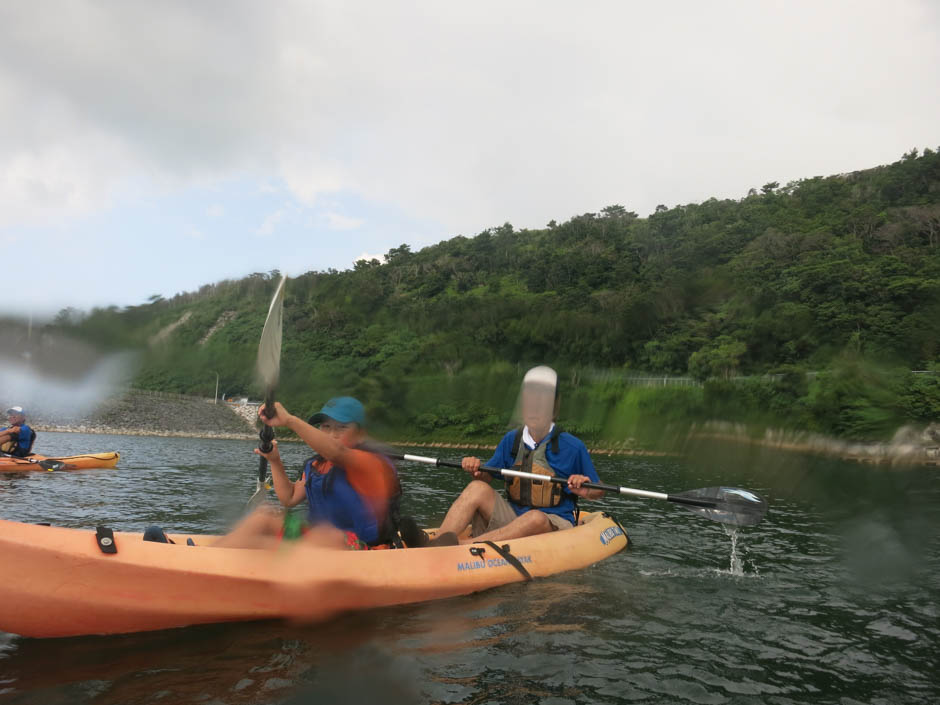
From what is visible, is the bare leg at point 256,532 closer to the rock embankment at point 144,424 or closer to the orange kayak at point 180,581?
the orange kayak at point 180,581

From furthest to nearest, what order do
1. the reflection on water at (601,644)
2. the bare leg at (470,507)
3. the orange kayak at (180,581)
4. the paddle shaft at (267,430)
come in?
1. the bare leg at (470,507)
2. the paddle shaft at (267,430)
3. the orange kayak at (180,581)
4. the reflection on water at (601,644)

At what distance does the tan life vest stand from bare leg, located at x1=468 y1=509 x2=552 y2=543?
0.19 m

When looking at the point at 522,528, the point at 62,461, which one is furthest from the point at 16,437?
the point at 522,528

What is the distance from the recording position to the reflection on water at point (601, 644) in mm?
3012

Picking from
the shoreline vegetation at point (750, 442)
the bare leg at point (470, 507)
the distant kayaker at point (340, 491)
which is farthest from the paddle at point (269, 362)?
the shoreline vegetation at point (750, 442)

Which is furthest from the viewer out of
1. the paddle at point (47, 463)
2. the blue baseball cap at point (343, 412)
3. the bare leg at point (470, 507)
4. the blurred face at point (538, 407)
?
the paddle at point (47, 463)

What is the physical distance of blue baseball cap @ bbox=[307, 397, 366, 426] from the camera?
3.95 m

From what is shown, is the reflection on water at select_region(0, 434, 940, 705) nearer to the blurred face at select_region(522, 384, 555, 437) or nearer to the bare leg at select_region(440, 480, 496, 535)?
the bare leg at select_region(440, 480, 496, 535)

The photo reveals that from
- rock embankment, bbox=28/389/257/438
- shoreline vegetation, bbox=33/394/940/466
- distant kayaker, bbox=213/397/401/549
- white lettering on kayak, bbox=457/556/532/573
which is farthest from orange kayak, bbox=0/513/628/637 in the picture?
rock embankment, bbox=28/389/257/438

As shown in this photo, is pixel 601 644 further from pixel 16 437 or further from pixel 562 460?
pixel 16 437

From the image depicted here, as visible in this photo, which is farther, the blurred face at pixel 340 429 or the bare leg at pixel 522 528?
the bare leg at pixel 522 528

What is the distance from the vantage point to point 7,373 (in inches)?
278

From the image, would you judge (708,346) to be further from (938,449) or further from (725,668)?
(725,668)

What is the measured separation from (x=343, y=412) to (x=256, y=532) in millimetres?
1038
